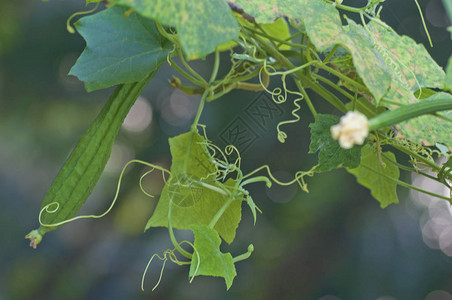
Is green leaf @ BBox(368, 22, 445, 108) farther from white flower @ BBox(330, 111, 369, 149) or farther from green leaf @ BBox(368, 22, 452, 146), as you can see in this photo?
white flower @ BBox(330, 111, 369, 149)

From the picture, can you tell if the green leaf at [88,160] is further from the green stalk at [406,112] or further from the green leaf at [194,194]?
the green stalk at [406,112]

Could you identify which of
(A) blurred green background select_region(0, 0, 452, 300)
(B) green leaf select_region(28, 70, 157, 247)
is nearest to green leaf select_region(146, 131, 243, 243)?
(B) green leaf select_region(28, 70, 157, 247)

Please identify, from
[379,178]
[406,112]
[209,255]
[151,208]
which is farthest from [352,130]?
[151,208]

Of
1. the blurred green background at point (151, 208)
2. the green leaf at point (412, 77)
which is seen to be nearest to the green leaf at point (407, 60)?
the green leaf at point (412, 77)

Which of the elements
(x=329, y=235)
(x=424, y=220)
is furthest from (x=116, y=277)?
(x=424, y=220)

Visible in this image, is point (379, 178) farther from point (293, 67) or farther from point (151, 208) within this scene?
point (151, 208)
